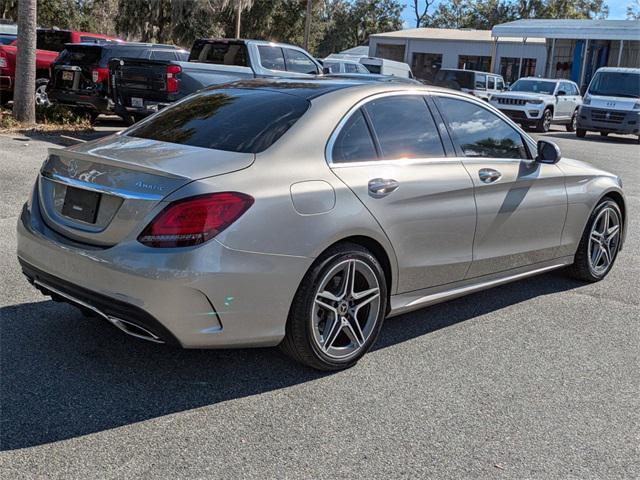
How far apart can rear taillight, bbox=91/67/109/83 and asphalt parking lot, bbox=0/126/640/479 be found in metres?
9.56

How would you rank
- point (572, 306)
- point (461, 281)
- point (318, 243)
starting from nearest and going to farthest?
point (318, 243) < point (461, 281) < point (572, 306)

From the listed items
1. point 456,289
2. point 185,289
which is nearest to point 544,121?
point 456,289

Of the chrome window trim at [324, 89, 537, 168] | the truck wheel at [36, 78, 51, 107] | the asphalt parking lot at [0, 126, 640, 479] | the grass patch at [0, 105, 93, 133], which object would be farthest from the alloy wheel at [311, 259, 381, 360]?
the truck wheel at [36, 78, 51, 107]

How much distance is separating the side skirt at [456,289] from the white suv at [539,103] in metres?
18.5

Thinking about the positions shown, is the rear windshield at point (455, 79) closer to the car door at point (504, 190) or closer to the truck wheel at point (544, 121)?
the truck wheel at point (544, 121)

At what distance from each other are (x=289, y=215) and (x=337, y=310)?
68 cm

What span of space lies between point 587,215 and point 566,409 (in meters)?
2.53

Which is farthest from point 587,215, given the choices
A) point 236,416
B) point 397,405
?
point 236,416

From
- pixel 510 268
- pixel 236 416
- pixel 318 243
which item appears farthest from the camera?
pixel 510 268

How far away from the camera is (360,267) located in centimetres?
421

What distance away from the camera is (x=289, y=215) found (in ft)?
12.5

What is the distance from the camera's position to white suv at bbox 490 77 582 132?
23.3m

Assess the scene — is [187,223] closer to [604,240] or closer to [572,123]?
[604,240]

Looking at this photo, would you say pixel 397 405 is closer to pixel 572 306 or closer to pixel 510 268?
pixel 510 268
